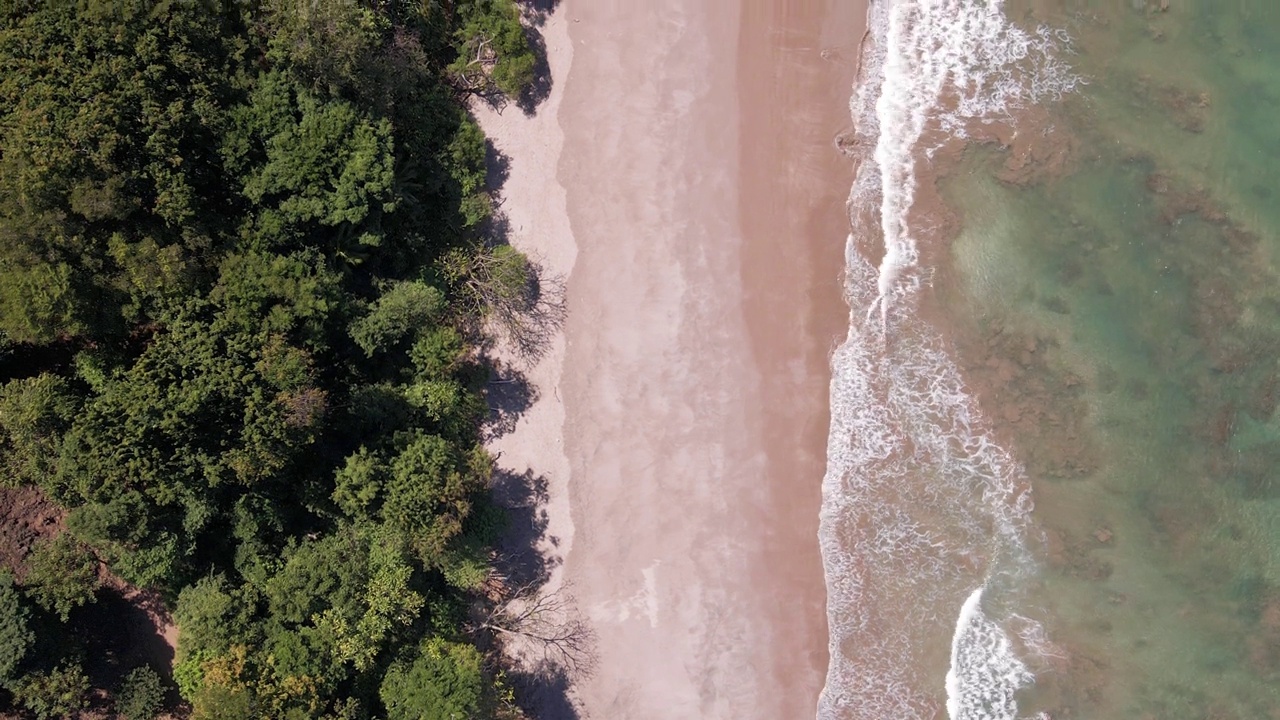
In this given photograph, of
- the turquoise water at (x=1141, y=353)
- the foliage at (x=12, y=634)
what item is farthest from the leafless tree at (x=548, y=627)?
the turquoise water at (x=1141, y=353)

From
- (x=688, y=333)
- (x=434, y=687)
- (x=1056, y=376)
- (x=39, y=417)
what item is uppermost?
(x=688, y=333)

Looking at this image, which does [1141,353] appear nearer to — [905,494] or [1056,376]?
[1056,376]

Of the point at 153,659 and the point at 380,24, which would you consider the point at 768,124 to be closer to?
the point at 380,24

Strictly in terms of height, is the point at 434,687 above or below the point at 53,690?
above

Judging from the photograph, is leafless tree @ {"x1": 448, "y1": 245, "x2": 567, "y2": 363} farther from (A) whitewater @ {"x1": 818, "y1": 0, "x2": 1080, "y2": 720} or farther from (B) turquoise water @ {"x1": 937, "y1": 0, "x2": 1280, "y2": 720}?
(B) turquoise water @ {"x1": 937, "y1": 0, "x2": 1280, "y2": 720}

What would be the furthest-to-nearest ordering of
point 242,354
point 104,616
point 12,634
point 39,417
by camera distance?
point 104,616
point 242,354
point 12,634
point 39,417

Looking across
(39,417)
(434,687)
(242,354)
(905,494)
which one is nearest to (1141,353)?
(905,494)
